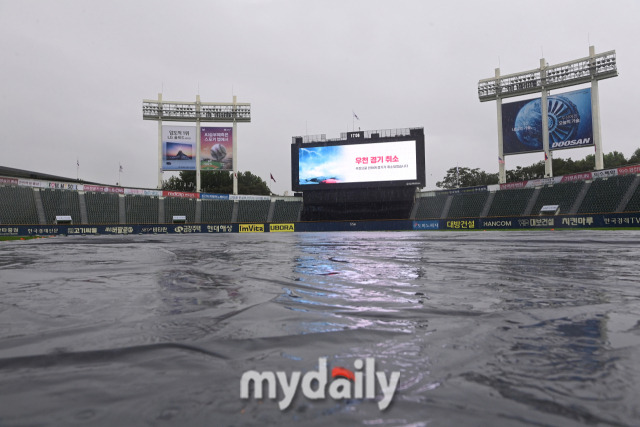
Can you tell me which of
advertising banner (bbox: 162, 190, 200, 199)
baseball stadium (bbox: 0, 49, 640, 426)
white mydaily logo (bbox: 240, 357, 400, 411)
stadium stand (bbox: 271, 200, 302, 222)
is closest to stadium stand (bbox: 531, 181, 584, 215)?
stadium stand (bbox: 271, 200, 302, 222)

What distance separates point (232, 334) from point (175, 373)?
2.43 ft

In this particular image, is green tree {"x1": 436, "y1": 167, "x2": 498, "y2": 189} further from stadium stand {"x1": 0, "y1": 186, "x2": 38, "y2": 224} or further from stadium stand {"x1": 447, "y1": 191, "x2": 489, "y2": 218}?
stadium stand {"x1": 0, "y1": 186, "x2": 38, "y2": 224}

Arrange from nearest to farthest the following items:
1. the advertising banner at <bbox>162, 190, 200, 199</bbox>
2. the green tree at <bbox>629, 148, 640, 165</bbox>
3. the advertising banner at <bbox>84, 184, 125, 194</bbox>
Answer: the advertising banner at <bbox>84, 184, 125, 194</bbox> < the advertising banner at <bbox>162, 190, 200, 199</bbox> < the green tree at <bbox>629, 148, 640, 165</bbox>

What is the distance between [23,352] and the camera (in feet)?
7.80

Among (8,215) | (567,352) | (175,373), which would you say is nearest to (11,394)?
(175,373)

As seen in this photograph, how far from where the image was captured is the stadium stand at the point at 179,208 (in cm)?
4611

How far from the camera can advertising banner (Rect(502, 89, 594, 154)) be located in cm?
3809

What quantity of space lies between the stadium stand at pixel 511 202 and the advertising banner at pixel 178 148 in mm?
36675

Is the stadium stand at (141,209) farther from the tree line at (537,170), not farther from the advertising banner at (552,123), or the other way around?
the tree line at (537,170)

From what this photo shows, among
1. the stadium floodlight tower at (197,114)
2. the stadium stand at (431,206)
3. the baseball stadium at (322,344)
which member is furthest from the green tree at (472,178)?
the baseball stadium at (322,344)

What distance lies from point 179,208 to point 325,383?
48.4m

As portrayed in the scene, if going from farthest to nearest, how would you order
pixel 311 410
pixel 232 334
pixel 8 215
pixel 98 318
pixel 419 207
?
pixel 419 207, pixel 8 215, pixel 98 318, pixel 232 334, pixel 311 410

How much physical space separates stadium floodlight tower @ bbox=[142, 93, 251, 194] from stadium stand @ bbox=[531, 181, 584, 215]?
35.7 m

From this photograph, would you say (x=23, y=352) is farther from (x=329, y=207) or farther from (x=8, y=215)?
(x=329, y=207)
